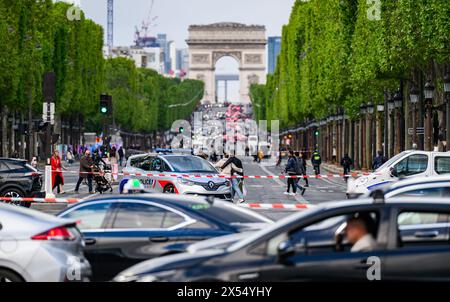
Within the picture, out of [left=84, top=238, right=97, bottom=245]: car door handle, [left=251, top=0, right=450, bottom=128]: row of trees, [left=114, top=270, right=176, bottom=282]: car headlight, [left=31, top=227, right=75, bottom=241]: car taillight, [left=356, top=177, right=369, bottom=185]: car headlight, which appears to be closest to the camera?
[left=114, top=270, right=176, bottom=282]: car headlight

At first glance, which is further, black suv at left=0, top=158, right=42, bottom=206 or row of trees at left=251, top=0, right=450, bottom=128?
row of trees at left=251, top=0, right=450, bottom=128

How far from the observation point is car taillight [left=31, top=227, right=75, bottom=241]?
12.9 m

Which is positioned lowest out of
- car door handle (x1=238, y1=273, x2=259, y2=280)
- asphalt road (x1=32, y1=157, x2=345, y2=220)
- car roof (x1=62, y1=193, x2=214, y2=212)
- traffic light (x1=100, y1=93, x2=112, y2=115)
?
asphalt road (x1=32, y1=157, x2=345, y2=220)

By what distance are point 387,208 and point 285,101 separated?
105 m

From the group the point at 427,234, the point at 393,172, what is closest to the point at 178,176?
the point at 393,172

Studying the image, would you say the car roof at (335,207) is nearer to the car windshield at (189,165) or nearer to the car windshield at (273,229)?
the car windshield at (273,229)

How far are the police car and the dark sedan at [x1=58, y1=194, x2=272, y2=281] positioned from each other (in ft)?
55.2

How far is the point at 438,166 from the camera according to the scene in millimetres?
30047

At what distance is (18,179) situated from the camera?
3189cm

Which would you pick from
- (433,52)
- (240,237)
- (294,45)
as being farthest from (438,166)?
(294,45)

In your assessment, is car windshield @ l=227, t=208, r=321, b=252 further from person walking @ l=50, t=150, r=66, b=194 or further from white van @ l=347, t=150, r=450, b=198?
person walking @ l=50, t=150, r=66, b=194

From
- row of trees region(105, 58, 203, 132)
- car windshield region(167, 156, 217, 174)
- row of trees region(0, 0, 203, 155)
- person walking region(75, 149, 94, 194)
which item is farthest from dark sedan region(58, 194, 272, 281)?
row of trees region(105, 58, 203, 132)

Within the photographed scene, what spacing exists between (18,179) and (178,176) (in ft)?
14.0
